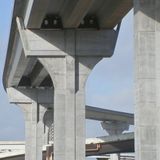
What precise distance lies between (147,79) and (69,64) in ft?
57.4

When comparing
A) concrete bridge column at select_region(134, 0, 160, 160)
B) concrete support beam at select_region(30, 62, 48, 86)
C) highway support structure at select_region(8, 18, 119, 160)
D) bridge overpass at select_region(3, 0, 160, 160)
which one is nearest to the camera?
concrete bridge column at select_region(134, 0, 160, 160)

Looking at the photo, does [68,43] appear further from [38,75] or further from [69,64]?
[38,75]

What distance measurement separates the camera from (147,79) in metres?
18.6

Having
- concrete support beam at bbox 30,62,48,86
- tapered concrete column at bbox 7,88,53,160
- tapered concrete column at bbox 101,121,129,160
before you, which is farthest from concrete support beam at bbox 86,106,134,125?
concrete support beam at bbox 30,62,48,86

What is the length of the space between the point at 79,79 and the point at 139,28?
1718 cm

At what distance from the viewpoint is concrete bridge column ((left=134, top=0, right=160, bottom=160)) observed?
1820cm

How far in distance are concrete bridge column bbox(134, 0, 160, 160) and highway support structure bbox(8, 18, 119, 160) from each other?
1638cm

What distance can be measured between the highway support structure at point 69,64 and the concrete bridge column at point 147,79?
16378 mm

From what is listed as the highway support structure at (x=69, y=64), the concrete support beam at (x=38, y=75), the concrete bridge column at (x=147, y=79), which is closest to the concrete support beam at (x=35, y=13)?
the highway support structure at (x=69, y=64)

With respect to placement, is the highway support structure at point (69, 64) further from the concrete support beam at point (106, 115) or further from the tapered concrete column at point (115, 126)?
the tapered concrete column at point (115, 126)

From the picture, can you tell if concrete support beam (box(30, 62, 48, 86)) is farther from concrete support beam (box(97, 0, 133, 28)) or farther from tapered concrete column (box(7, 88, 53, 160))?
concrete support beam (box(97, 0, 133, 28))

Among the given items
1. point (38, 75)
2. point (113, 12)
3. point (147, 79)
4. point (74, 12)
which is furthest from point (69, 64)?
point (38, 75)

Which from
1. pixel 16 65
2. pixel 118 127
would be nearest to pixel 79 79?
pixel 16 65

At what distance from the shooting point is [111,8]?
32.1 metres
